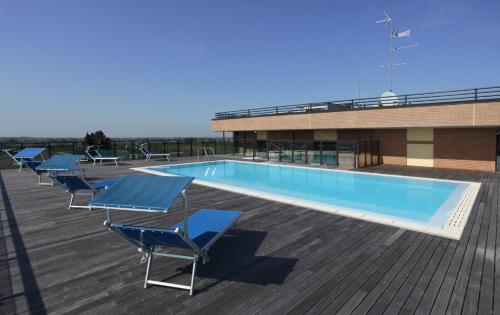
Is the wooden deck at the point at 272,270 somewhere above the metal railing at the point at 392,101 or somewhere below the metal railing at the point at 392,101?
below

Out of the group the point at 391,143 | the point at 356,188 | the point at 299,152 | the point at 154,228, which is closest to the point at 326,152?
the point at 299,152

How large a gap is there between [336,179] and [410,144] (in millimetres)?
6061

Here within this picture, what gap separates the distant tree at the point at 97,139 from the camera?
20016mm

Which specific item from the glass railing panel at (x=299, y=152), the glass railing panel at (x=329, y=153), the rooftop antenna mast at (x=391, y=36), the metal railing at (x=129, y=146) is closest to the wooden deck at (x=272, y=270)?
the glass railing panel at (x=329, y=153)

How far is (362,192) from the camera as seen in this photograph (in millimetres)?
10750

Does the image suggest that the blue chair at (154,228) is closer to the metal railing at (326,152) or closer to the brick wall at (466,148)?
the metal railing at (326,152)

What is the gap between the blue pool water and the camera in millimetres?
7887

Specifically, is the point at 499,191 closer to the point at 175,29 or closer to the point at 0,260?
the point at 0,260

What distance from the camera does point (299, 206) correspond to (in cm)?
682

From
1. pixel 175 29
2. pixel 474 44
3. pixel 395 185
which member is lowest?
pixel 395 185

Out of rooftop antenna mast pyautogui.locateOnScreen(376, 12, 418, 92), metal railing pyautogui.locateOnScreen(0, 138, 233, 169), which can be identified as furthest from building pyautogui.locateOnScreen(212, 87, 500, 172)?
rooftop antenna mast pyautogui.locateOnScreen(376, 12, 418, 92)

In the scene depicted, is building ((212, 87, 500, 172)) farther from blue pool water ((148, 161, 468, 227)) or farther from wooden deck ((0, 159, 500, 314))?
wooden deck ((0, 159, 500, 314))

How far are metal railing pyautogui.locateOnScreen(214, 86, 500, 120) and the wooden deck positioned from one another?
373 inches

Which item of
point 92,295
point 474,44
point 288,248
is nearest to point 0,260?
point 92,295
